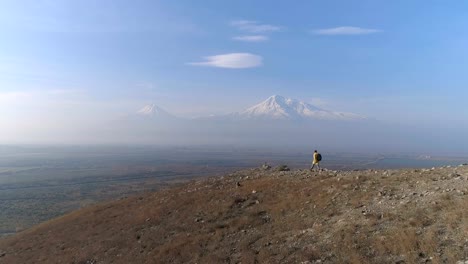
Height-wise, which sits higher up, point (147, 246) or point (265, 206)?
point (265, 206)

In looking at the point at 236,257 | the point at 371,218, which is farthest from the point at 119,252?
the point at 371,218

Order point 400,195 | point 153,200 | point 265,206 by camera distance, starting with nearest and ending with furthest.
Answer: point 400,195 < point 265,206 < point 153,200

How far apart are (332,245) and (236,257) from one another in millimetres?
3779

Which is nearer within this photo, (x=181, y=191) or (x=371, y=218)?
(x=371, y=218)

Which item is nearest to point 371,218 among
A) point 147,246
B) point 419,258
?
point 419,258

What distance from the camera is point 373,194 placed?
1848 cm

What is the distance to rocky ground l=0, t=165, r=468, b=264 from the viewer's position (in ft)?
43.2

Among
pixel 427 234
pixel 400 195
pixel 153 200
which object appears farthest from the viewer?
pixel 153 200

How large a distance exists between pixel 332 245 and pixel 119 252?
10947 mm

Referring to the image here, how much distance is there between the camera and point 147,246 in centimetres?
1952

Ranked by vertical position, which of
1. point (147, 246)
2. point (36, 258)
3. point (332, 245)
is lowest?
A: point (36, 258)

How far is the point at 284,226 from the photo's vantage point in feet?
57.5

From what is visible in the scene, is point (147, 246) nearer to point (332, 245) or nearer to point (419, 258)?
point (332, 245)

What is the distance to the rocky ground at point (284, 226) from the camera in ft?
43.2
